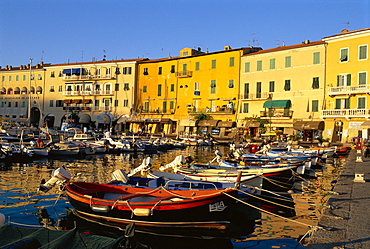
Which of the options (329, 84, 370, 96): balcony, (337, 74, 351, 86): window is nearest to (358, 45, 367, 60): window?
(337, 74, 351, 86): window

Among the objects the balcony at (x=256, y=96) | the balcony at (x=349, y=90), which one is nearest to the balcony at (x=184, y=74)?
the balcony at (x=256, y=96)

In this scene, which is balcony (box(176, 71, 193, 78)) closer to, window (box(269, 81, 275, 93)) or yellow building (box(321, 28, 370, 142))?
window (box(269, 81, 275, 93))

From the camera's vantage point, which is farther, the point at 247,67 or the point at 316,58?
the point at 247,67

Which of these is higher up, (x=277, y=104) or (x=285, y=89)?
(x=285, y=89)

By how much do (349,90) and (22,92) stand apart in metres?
59.8

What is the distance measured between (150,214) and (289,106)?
41777 millimetres

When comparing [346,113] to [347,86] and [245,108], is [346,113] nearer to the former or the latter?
[347,86]

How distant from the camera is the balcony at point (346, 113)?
4156cm

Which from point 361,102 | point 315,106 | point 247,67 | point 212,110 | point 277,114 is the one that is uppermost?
point 247,67

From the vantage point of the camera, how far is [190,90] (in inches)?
2381

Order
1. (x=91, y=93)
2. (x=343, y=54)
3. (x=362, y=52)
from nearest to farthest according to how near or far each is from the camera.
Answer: (x=362, y=52) < (x=343, y=54) < (x=91, y=93)

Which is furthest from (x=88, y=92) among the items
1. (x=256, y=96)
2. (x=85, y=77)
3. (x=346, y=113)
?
(x=346, y=113)

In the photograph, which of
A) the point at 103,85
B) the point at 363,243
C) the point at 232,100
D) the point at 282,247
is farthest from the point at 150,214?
the point at 103,85

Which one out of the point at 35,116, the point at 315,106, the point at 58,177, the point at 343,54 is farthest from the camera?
the point at 35,116
